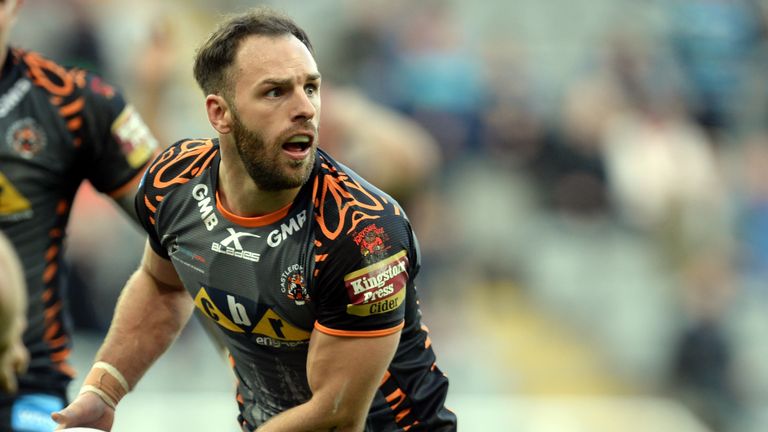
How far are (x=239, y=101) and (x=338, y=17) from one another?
9.10m

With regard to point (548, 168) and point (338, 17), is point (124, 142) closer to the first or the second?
point (548, 168)

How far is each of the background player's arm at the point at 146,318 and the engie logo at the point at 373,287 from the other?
0.93m

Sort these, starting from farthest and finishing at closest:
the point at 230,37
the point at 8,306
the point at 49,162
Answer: the point at 49,162
the point at 230,37
the point at 8,306

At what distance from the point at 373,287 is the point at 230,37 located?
0.97 meters

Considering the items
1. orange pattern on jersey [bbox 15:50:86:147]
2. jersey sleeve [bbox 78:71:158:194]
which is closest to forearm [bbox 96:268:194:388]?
jersey sleeve [bbox 78:71:158:194]

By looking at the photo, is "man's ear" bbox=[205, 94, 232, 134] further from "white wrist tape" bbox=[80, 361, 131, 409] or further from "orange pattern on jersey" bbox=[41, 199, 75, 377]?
"orange pattern on jersey" bbox=[41, 199, 75, 377]

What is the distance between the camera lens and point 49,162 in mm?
5430

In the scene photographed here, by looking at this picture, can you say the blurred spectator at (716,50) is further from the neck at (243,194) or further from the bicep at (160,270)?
the neck at (243,194)

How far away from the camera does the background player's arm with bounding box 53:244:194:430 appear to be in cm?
473

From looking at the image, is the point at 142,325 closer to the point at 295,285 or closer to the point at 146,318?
the point at 146,318

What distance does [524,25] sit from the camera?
44.6 feet

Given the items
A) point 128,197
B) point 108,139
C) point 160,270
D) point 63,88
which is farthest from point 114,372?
point 63,88

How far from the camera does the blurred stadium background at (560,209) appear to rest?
10.3m

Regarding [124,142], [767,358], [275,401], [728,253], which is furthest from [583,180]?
[275,401]
